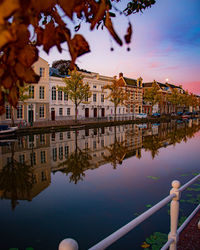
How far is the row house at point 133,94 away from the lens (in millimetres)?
59497

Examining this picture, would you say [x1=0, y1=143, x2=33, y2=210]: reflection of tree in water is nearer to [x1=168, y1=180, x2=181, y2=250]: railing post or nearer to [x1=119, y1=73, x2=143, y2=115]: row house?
[x1=168, y1=180, x2=181, y2=250]: railing post

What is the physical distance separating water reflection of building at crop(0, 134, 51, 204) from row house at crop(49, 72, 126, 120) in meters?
21.5

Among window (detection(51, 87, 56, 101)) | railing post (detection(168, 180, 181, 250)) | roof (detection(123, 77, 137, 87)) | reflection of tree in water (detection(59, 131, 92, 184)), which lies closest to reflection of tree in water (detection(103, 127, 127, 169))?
reflection of tree in water (detection(59, 131, 92, 184))

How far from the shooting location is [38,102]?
116 feet

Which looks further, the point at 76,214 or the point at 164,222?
the point at 76,214

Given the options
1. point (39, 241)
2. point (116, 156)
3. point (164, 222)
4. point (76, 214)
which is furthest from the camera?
point (116, 156)

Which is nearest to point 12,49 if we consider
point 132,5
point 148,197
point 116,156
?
point 132,5

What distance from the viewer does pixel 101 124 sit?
120 feet

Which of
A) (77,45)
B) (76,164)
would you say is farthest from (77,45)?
(76,164)

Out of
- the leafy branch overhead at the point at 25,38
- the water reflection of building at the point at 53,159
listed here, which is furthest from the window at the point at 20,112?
the leafy branch overhead at the point at 25,38

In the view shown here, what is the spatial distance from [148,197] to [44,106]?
31134 mm

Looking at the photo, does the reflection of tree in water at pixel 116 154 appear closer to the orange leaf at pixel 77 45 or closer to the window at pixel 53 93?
the orange leaf at pixel 77 45

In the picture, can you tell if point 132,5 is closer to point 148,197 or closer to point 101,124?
point 148,197

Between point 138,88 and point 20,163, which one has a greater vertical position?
point 138,88
